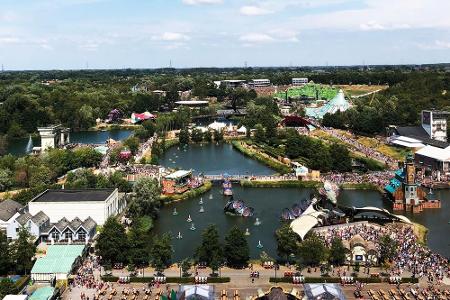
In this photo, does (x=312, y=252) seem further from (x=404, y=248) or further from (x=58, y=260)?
(x=58, y=260)

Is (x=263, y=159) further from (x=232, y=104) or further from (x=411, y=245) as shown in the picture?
(x=232, y=104)

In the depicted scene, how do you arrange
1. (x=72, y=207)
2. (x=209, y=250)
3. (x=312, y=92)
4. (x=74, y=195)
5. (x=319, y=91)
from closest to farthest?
(x=209, y=250), (x=72, y=207), (x=74, y=195), (x=319, y=91), (x=312, y=92)

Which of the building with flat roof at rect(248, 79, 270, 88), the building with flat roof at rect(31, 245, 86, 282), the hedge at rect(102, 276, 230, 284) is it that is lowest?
the hedge at rect(102, 276, 230, 284)

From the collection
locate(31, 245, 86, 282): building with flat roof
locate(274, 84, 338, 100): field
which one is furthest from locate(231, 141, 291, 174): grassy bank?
locate(274, 84, 338, 100): field

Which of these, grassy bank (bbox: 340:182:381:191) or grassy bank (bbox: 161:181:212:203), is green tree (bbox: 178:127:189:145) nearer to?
grassy bank (bbox: 161:181:212:203)

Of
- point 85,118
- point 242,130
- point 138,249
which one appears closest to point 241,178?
point 138,249

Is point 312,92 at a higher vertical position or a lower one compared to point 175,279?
higher

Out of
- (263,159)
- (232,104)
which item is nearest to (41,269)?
(263,159)
